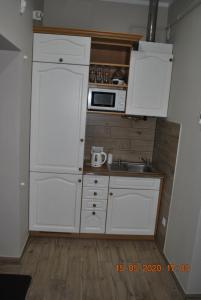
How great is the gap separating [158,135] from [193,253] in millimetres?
1504

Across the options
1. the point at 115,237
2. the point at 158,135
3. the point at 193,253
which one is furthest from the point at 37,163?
the point at 193,253

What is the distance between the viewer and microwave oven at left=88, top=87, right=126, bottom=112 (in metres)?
2.74

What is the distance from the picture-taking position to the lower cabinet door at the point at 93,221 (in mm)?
2871

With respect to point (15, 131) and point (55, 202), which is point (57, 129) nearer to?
point (15, 131)

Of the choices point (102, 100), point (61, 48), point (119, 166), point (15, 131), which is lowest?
point (119, 166)

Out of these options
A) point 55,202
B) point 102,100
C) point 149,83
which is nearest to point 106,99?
point 102,100

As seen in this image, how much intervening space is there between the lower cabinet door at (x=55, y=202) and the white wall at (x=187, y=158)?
3.49ft

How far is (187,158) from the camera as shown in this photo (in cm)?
225

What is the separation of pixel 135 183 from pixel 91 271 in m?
1.03

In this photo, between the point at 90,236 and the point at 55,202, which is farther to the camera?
the point at 90,236

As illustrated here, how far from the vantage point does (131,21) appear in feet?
10.00

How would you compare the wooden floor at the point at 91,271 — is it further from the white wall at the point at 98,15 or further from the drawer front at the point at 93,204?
the white wall at the point at 98,15

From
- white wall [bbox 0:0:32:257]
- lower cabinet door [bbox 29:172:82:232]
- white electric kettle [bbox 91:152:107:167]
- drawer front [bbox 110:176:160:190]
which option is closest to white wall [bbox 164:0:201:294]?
drawer front [bbox 110:176:160:190]
